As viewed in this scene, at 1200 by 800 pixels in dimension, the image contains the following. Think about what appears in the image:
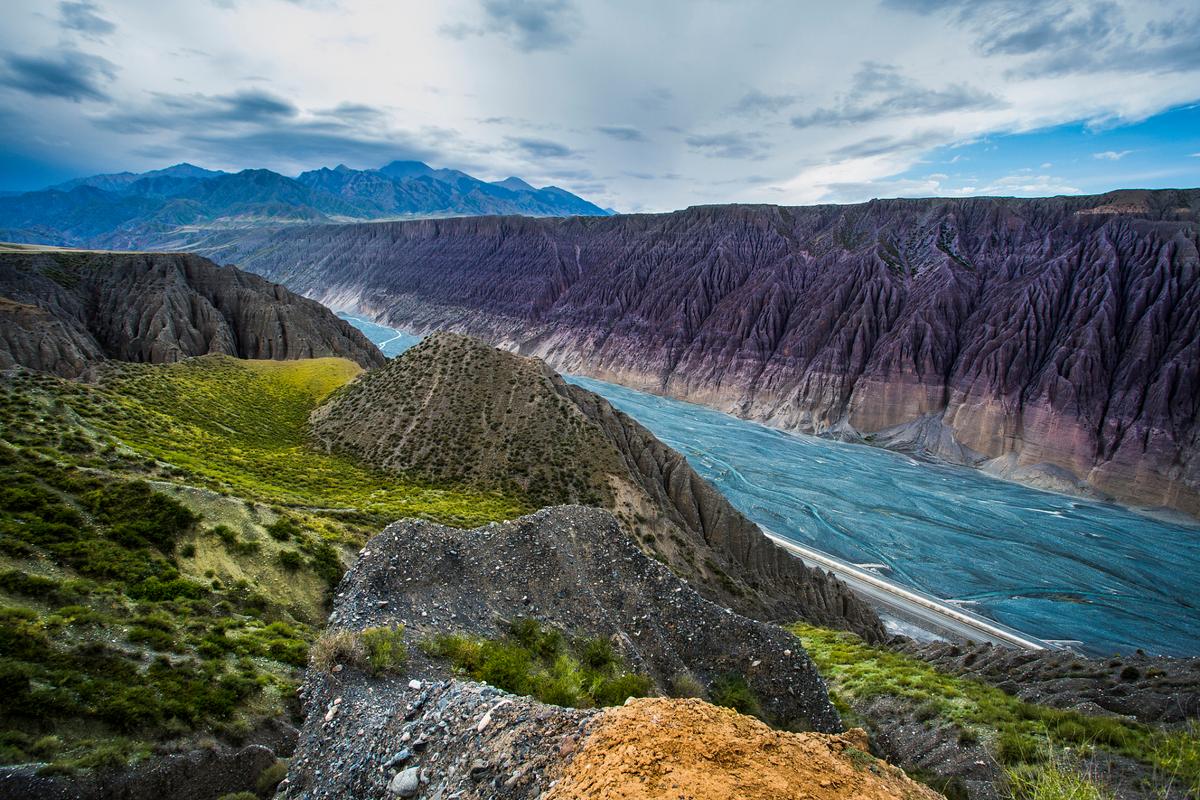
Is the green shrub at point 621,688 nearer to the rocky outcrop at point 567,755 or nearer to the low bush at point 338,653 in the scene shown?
the rocky outcrop at point 567,755

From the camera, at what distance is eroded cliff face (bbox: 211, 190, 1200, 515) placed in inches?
2394

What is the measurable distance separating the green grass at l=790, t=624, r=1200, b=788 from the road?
67.1ft

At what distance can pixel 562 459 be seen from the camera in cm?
3347

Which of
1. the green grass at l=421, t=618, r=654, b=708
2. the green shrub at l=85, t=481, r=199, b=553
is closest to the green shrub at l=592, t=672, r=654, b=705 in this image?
the green grass at l=421, t=618, r=654, b=708

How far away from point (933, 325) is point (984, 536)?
119 ft

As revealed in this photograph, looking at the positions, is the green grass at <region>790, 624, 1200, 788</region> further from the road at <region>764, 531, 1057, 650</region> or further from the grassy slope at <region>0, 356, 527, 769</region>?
the road at <region>764, 531, 1057, 650</region>

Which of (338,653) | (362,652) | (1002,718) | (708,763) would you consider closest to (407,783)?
(362,652)

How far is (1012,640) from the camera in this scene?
3712cm

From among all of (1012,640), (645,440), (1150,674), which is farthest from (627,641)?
(1012,640)

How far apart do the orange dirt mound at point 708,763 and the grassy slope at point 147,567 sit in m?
6.83

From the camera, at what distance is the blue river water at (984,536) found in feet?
132

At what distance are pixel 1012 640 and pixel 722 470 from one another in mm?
31926

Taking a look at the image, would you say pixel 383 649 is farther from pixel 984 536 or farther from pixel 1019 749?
pixel 984 536

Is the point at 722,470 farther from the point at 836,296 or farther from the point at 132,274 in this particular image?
the point at 132,274
